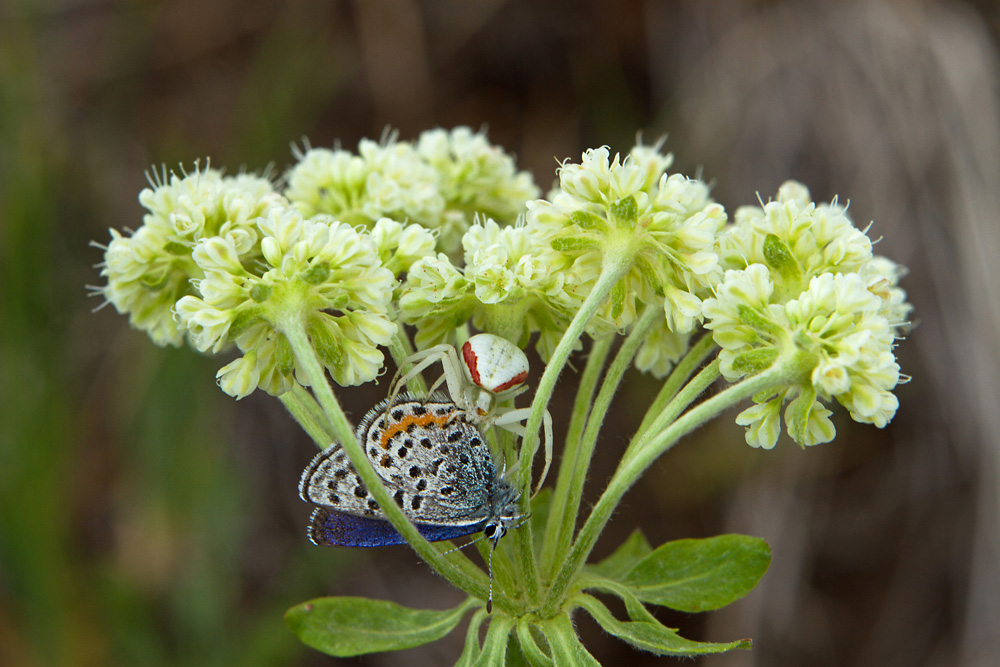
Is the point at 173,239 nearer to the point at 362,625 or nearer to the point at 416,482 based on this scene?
the point at 416,482

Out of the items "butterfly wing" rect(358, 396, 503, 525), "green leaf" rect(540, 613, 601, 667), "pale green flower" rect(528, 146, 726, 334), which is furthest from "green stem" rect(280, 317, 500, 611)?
"pale green flower" rect(528, 146, 726, 334)

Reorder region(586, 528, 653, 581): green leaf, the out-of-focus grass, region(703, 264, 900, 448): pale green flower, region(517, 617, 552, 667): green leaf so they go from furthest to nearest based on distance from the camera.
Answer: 1. the out-of-focus grass
2. region(586, 528, 653, 581): green leaf
3. region(517, 617, 552, 667): green leaf
4. region(703, 264, 900, 448): pale green flower

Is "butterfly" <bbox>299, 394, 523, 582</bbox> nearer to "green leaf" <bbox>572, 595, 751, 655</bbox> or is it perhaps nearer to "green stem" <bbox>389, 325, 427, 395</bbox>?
"green stem" <bbox>389, 325, 427, 395</bbox>

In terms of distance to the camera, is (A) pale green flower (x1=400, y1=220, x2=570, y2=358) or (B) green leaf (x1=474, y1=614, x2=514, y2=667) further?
(A) pale green flower (x1=400, y1=220, x2=570, y2=358)

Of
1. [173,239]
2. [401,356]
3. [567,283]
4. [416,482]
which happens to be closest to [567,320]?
[567,283]

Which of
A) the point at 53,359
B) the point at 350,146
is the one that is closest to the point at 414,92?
the point at 350,146

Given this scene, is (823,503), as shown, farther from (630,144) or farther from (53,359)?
(53,359)

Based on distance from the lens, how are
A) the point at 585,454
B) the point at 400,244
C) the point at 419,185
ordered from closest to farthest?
1. the point at 585,454
2. the point at 400,244
3. the point at 419,185

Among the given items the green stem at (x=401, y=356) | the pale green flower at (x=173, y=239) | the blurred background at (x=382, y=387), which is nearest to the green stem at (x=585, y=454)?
the green stem at (x=401, y=356)
